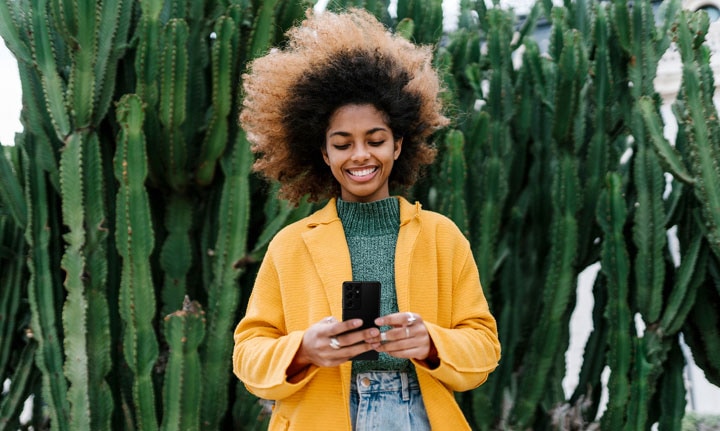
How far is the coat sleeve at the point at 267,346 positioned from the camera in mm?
1316

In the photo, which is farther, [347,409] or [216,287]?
[216,287]

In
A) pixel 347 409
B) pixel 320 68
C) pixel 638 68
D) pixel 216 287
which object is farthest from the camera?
pixel 638 68

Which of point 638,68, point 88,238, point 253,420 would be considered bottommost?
point 253,420

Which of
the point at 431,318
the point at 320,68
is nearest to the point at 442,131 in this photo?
the point at 320,68

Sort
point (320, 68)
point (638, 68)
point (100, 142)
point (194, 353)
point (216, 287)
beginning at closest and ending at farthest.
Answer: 1. point (320, 68)
2. point (194, 353)
3. point (216, 287)
4. point (100, 142)
5. point (638, 68)

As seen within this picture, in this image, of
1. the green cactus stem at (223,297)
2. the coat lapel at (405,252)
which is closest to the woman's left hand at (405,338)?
the coat lapel at (405,252)

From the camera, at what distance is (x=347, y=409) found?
134 cm

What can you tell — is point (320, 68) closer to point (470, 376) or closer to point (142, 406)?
point (470, 376)

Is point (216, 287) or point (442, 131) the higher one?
point (442, 131)

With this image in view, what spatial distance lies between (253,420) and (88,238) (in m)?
0.99

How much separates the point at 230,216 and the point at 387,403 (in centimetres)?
160

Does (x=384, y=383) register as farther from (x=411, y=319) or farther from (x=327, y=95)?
(x=327, y=95)

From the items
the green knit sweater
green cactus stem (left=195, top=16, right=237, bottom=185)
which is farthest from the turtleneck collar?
green cactus stem (left=195, top=16, right=237, bottom=185)

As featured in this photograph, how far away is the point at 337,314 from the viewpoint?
4.52 ft
